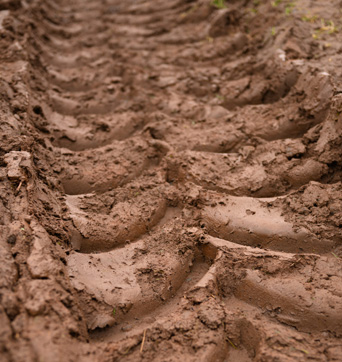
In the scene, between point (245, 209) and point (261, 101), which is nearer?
point (245, 209)

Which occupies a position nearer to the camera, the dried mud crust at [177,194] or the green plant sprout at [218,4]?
the dried mud crust at [177,194]

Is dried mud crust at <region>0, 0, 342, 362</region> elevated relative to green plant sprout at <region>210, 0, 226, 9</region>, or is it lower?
lower

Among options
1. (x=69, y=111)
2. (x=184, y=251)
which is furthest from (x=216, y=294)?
(x=69, y=111)

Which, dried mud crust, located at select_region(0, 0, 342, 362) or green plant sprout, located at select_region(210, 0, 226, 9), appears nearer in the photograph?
dried mud crust, located at select_region(0, 0, 342, 362)

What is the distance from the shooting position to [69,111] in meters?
2.67

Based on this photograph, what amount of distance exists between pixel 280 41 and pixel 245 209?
1.58m

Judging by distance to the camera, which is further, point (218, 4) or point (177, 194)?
point (218, 4)

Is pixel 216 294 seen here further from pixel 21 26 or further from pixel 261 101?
pixel 21 26

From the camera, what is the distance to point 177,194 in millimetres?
2016

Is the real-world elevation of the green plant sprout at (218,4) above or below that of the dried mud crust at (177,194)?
above

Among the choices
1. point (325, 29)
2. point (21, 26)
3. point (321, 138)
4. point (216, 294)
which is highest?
point (21, 26)

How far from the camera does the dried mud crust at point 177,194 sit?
1417 millimetres

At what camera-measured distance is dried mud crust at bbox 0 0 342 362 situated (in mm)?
1417

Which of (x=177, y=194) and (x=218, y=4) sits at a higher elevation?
(x=218, y=4)
